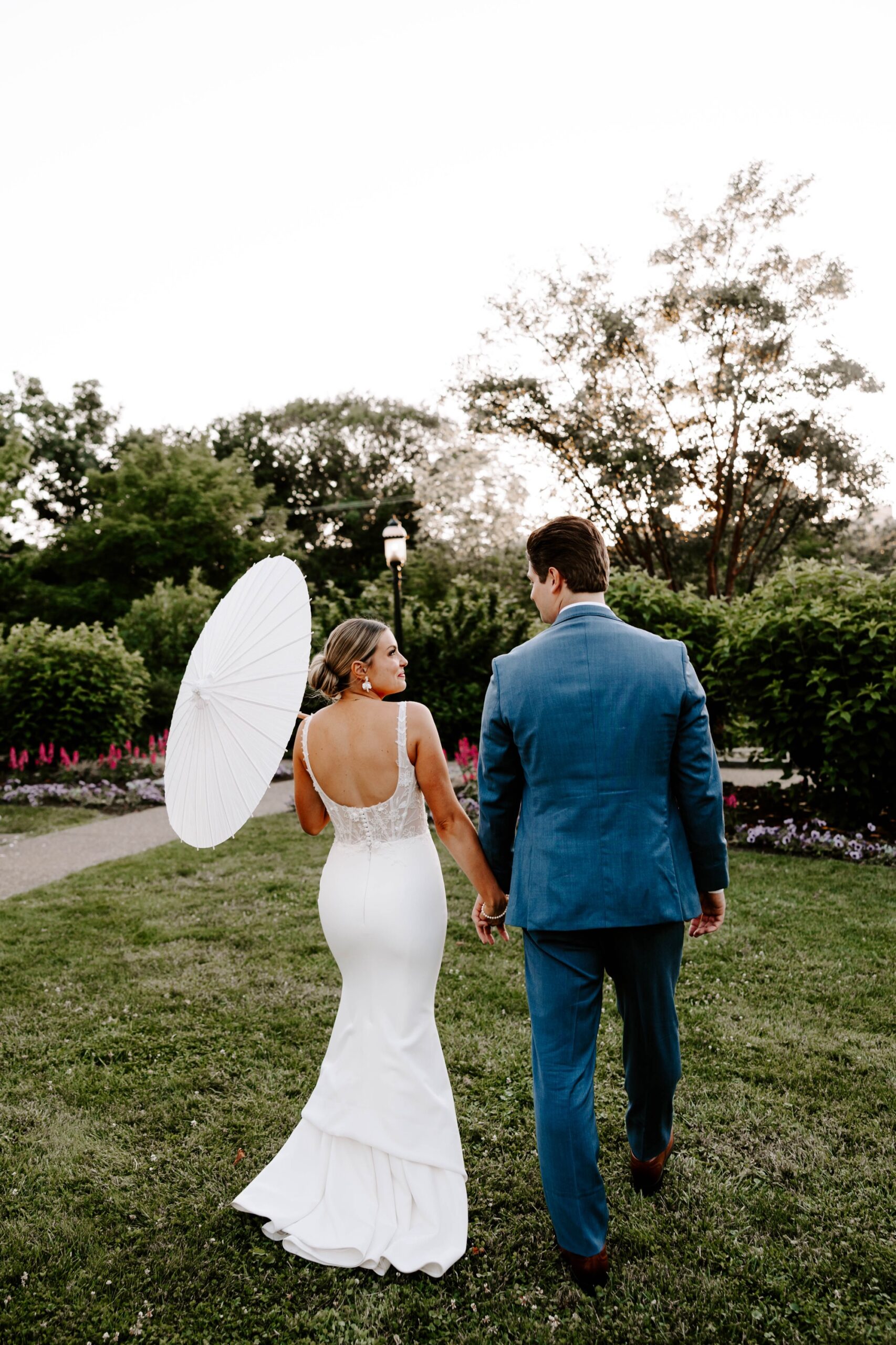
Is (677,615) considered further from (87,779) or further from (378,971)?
(87,779)

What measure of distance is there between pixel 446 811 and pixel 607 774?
0.60m

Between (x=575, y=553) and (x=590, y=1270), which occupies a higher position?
(x=575, y=553)

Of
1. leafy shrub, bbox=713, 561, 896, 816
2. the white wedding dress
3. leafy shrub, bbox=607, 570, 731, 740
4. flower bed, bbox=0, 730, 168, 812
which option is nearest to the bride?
the white wedding dress

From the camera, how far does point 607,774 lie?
2.39 metres

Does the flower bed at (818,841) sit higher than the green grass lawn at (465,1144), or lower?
higher

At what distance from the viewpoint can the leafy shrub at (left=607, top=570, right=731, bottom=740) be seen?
31.6 feet

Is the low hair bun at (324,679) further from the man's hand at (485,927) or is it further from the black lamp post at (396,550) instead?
the black lamp post at (396,550)

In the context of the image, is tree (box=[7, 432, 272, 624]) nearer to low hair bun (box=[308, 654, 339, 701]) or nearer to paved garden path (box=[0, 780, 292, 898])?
paved garden path (box=[0, 780, 292, 898])

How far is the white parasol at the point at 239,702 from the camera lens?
2.62m

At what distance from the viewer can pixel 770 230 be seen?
16.8m

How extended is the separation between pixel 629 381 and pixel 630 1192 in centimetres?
1733

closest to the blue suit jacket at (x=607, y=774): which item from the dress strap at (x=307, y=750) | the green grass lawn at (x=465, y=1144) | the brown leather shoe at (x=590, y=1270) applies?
the dress strap at (x=307, y=750)

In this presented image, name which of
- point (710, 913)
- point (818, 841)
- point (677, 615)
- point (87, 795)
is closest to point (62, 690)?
point (87, 795)

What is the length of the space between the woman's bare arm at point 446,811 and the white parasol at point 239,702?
0.40m
